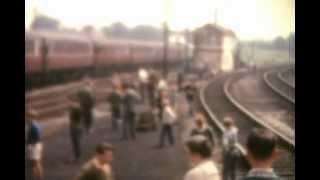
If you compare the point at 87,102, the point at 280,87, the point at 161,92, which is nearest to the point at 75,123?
the point at 87,102

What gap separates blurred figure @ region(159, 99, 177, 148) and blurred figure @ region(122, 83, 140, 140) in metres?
0.20

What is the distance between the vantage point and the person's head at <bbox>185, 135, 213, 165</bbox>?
3307mm

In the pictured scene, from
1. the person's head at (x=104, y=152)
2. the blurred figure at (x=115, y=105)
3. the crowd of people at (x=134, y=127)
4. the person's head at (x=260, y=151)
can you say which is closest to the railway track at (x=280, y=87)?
the crowd of people at (x=134, y=127)

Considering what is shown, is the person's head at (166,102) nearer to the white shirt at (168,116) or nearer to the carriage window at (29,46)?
the white shirt at (168,116)

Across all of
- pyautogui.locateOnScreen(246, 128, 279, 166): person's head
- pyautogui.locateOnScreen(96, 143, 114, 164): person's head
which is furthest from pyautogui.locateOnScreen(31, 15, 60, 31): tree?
pyautogui.locateOnScreen(246, 128, 279, 166): person's head

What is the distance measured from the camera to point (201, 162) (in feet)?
10.8

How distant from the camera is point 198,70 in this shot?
3.93m

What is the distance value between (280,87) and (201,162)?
939 millimetres

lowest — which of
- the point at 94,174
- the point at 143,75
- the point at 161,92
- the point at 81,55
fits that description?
the point at 94,174

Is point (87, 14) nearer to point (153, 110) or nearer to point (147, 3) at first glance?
point (147, 3)

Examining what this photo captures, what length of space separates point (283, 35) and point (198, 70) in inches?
24.9

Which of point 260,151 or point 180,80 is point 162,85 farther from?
point 260,151

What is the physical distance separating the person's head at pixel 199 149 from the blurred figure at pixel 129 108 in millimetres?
420
